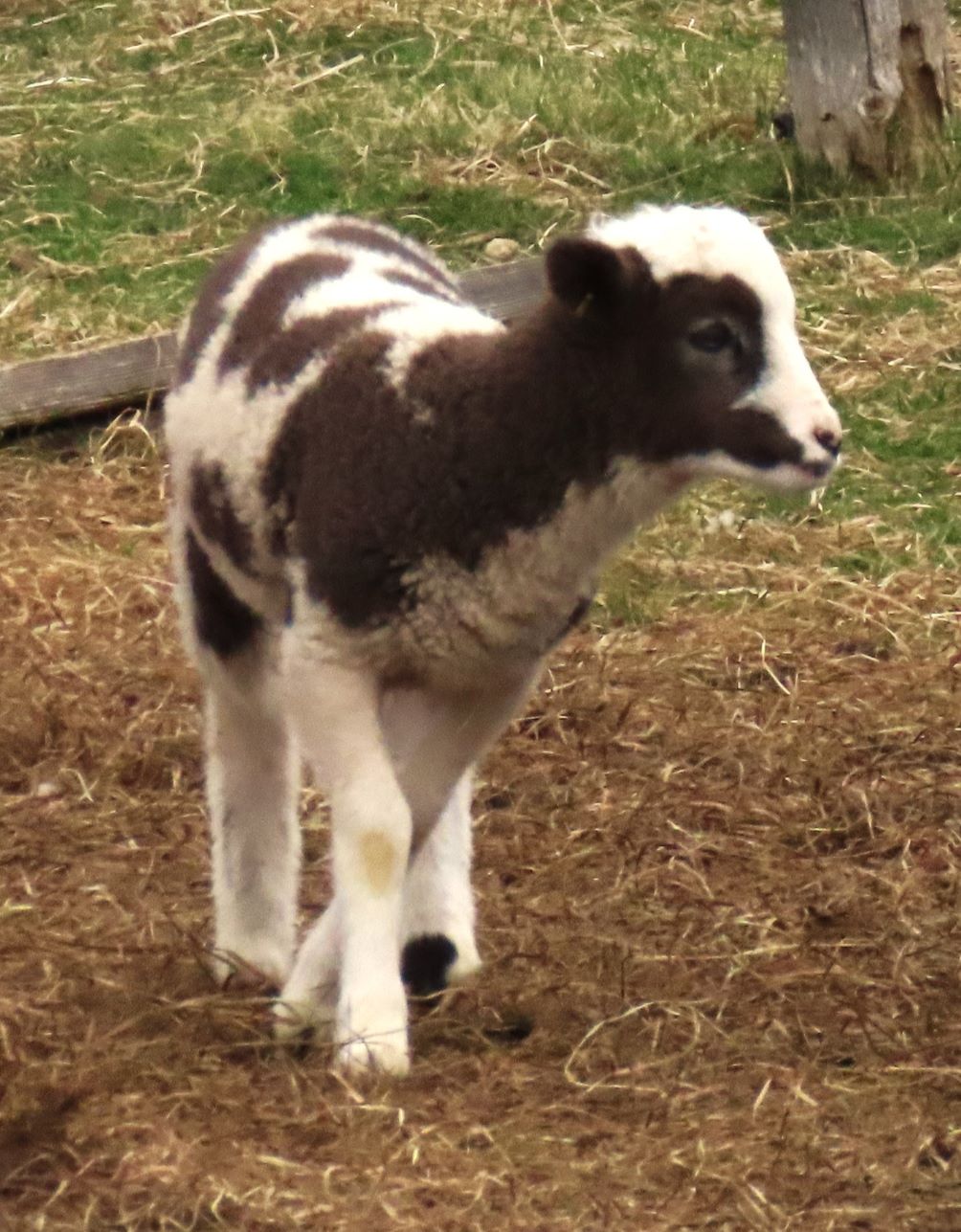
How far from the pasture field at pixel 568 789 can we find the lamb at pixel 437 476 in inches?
14.4

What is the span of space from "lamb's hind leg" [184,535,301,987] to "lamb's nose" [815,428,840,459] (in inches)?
52.4

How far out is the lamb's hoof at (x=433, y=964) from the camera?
5379 millimetres

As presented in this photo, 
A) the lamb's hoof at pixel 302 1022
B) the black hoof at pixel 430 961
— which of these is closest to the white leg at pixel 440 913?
the black hoof at pixel 430 961

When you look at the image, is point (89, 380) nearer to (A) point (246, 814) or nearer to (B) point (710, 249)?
(A) point (246, 814)

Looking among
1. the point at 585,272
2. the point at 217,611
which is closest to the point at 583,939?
the point at 217,611

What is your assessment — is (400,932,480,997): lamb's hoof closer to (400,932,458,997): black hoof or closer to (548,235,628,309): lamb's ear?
(400,932,458,997): black hoof

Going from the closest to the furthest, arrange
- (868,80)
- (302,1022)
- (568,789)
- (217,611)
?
(302,1022) → (217,611) → (568,789) → (868,80)

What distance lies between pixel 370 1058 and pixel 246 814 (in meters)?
0.82

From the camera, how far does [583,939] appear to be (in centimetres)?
563

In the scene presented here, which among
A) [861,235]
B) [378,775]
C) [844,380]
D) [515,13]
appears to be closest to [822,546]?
[844,380]

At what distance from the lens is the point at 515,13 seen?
13039 millimetres

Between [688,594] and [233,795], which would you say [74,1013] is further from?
[688,594]

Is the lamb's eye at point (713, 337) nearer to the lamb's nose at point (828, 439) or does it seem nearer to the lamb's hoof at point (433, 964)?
the lamb's nose at point (828, 439)

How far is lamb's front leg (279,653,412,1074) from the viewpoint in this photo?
4.84m
